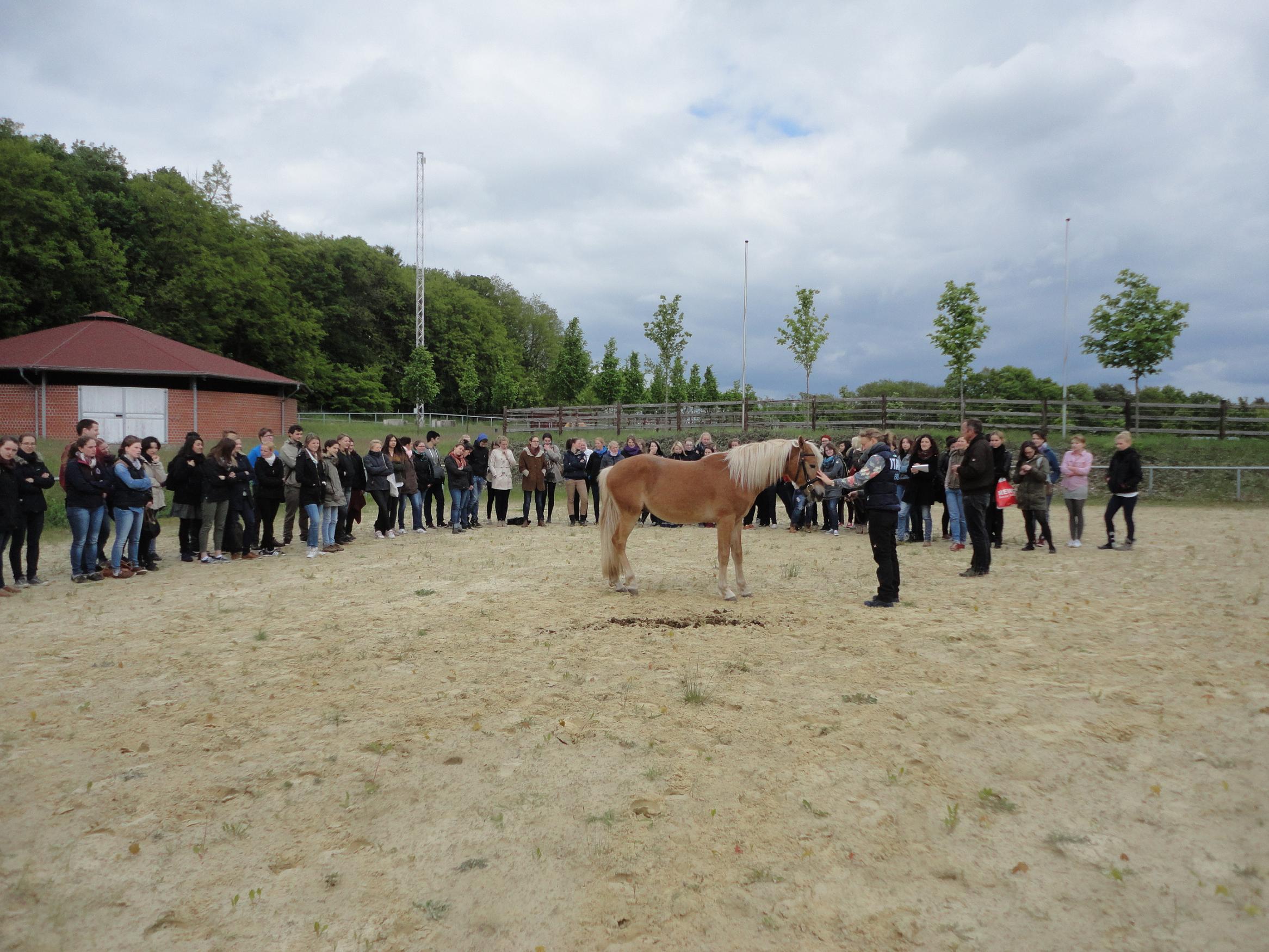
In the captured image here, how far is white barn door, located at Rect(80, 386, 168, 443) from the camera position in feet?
90.2

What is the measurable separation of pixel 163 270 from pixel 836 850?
158ft

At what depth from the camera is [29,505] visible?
27.5 feet

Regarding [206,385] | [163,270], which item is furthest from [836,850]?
[163,270]

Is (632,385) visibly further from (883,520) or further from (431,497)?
(883,520)

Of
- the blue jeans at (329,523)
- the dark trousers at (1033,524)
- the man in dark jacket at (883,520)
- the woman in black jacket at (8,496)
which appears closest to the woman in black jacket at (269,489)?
the blue jeans at (329,523)

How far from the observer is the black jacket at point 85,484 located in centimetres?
854

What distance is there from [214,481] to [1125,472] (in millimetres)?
13388

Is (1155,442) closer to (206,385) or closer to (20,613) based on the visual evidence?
(20,613)

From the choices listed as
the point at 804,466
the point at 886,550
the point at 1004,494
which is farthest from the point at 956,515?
the point at 804,466

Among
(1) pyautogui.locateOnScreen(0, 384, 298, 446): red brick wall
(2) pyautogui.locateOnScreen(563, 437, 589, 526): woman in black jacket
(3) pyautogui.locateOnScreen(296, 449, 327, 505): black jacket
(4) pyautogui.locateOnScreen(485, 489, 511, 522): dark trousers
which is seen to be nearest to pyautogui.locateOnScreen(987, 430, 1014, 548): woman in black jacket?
(2) pyautogui.locateOnScreen(563, 437, 589, 526): woman in black jacket

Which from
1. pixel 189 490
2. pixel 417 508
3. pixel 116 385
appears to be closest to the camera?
pixel 189 490

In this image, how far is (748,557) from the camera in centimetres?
1059

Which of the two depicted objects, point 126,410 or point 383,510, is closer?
point 383,510

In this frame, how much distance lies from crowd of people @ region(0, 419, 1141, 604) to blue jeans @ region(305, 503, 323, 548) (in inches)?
1.0
